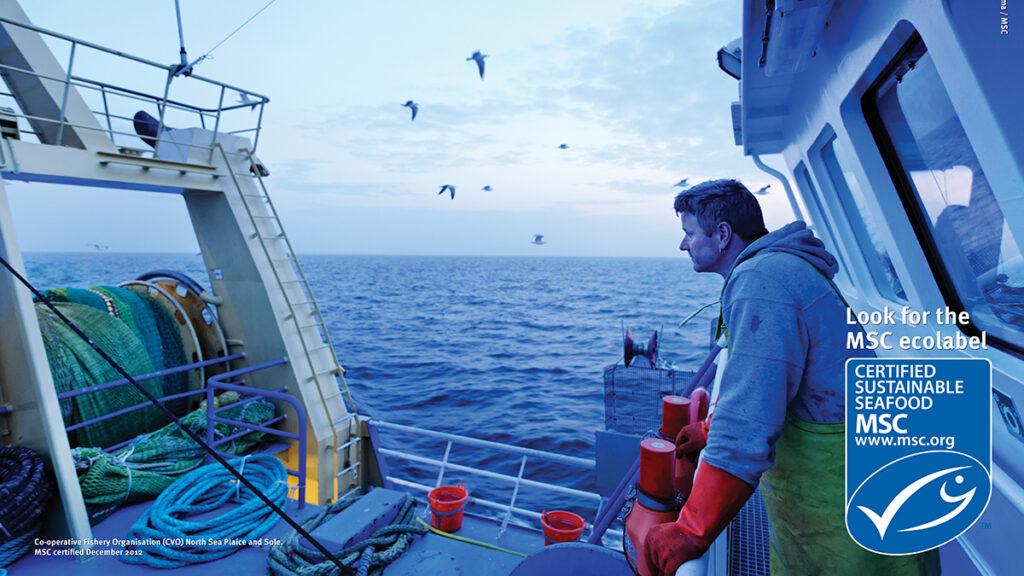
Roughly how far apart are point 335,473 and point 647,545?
475cm

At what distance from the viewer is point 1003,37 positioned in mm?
1200

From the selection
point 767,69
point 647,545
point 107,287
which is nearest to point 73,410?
point 107,287

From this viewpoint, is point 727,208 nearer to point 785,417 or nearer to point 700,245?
point 700,245

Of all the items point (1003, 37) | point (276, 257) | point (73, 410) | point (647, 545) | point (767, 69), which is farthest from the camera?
point (276, 257)

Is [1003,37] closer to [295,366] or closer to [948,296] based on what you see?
[948,296]

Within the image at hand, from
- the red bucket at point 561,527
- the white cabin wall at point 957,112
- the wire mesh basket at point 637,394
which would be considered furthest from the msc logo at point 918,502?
the wire mesh basket at point 637,394

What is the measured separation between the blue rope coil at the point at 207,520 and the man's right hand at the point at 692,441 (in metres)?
3.37

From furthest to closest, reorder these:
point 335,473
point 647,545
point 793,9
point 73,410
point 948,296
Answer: point 335,473, point 73,410, point 948,296, point 793,9, point 647,545

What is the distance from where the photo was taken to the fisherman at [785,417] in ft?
4.36

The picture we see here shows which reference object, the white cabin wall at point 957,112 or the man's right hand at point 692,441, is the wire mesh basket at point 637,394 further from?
the man's right hand at point 692,441

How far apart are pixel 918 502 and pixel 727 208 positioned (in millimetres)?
1084

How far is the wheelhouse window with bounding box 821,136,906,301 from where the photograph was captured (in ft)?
11.1

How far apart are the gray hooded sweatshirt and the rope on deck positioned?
8.80ft

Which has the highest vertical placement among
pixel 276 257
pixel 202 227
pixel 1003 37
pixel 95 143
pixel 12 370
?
pixel 95 143
